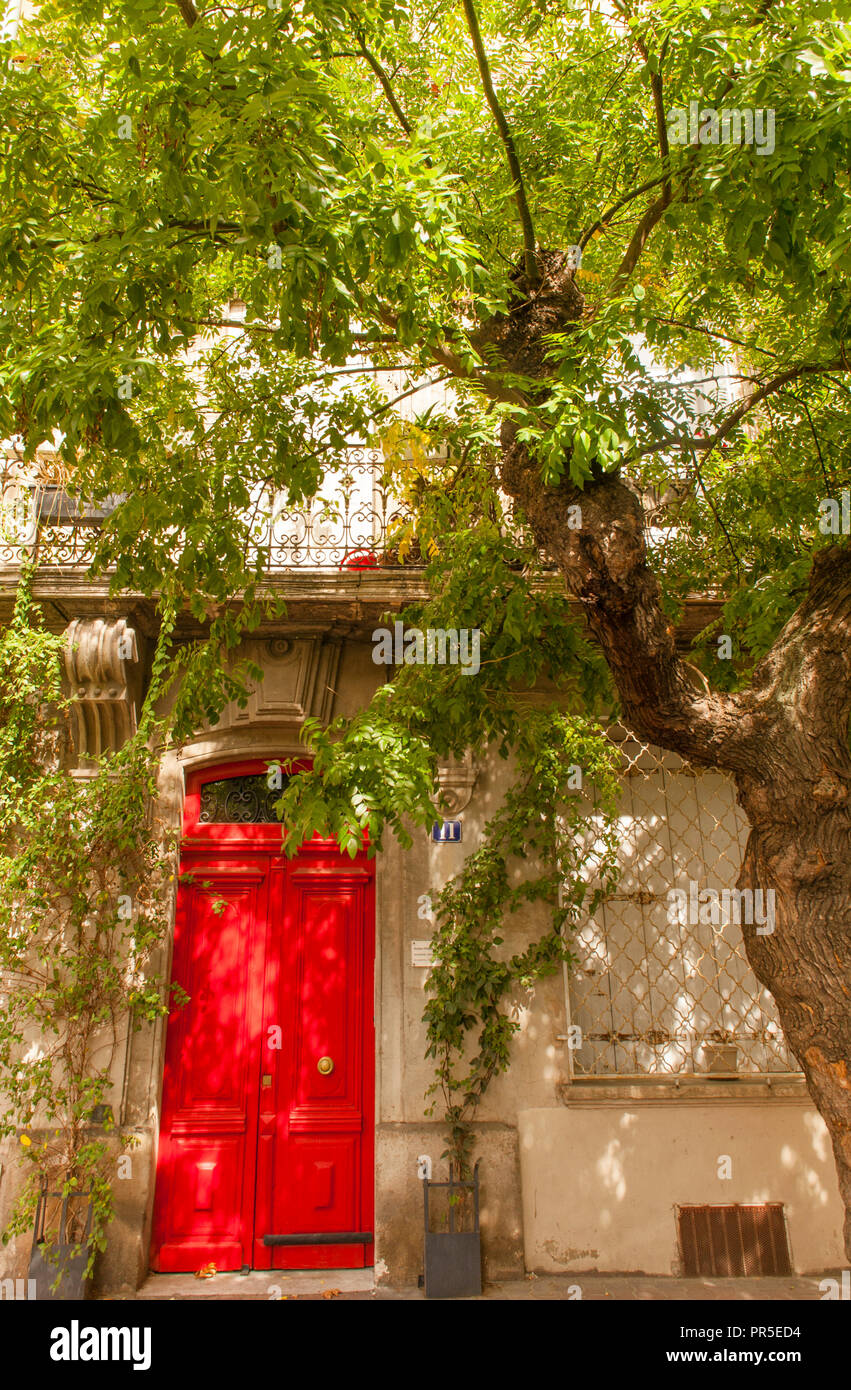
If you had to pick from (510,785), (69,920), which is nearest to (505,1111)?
(510,785)

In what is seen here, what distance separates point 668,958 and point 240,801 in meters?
3.35

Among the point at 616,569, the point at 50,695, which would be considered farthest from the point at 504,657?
the point at 50,695

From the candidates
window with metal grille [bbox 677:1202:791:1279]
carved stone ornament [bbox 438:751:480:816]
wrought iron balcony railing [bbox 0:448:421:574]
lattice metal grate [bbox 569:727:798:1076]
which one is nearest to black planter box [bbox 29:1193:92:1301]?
lattice metal grate [bbox 569:727:798:1076]

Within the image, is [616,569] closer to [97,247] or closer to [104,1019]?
[97,247]

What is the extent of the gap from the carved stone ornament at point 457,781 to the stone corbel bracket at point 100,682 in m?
2.28

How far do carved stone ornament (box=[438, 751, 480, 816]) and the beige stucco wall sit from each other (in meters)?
2.17

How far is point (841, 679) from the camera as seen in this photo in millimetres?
4238

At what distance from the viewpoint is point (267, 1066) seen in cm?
684

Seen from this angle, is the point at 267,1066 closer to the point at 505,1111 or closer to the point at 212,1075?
the point at 212,1075

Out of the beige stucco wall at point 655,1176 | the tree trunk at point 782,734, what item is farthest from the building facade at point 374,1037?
the tree trunk at point 782,734

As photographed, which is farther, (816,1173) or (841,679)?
(816,1173)

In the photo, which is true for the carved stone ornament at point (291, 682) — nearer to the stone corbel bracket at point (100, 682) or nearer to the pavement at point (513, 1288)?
the stone corbel bracket at point (100, 682)

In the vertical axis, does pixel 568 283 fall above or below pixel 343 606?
above

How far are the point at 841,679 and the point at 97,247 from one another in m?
3.57
